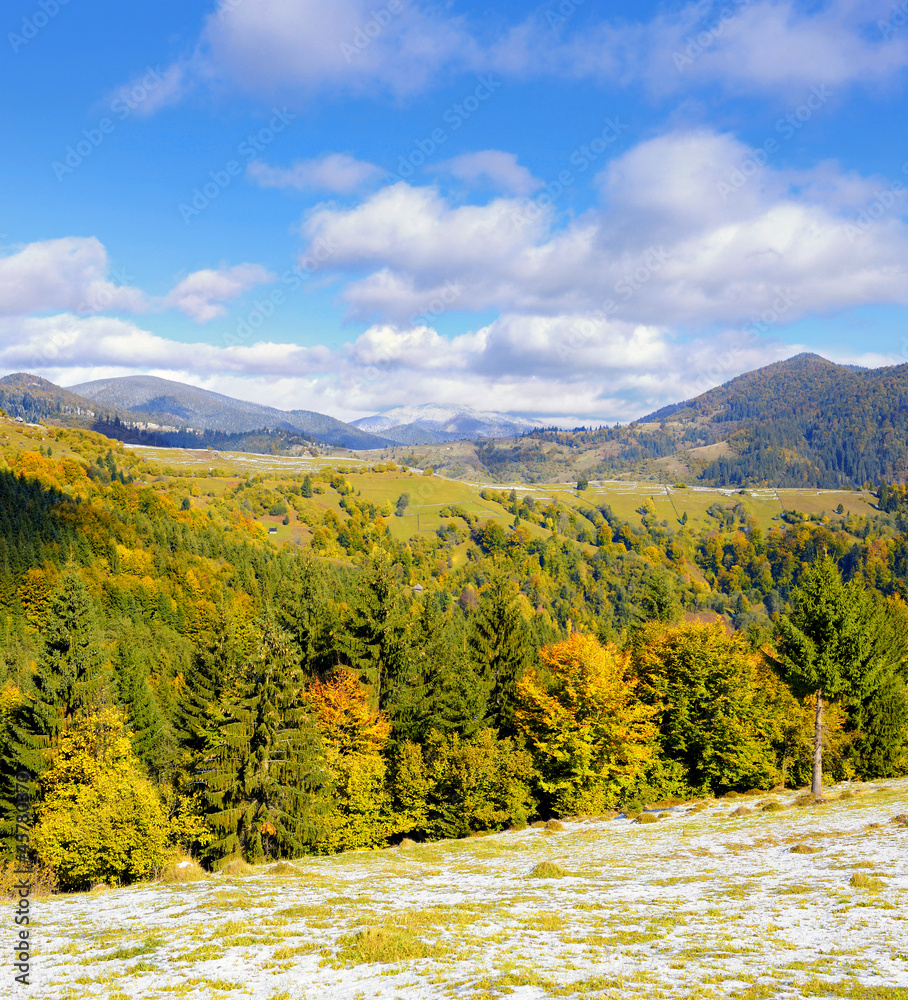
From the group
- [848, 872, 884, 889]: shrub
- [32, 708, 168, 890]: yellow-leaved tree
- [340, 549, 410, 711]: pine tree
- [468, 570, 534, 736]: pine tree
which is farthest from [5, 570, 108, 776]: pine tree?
[848, 872, 884, 889]: shrub

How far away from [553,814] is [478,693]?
11477mm

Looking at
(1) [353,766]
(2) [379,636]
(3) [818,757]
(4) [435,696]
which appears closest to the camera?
(3) [818,757]

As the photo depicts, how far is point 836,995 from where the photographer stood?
11266 millimetres

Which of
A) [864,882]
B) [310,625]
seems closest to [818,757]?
[864,882]

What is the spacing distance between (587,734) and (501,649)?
592 inches

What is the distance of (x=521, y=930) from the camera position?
669 inches

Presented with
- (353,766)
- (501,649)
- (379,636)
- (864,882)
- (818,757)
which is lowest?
(353,766)

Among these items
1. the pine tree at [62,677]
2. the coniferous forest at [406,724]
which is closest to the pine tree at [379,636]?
the coniferous forest at [406,724]

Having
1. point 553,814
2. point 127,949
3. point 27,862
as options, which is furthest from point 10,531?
point 127,949

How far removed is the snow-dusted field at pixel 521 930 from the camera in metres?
12.8

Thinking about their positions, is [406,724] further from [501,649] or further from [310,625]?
[310,625]

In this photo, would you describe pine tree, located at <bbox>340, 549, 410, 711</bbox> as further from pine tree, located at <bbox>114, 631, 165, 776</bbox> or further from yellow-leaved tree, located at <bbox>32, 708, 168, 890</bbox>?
pine tree, located at <bbox>114, 631, 165, 776</bbox>

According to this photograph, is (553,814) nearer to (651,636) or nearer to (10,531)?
(651,636)

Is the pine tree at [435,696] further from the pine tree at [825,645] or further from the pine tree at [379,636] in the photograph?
the pine tree at [825,645]
